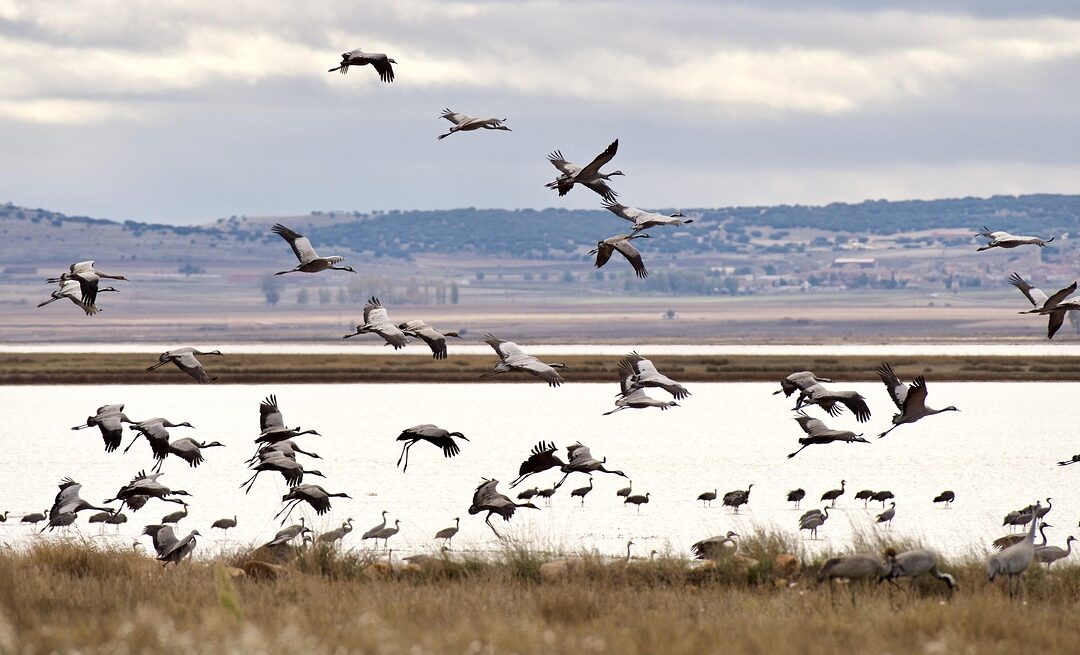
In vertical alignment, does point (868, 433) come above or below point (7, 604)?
below

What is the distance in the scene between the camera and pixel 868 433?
41094mm

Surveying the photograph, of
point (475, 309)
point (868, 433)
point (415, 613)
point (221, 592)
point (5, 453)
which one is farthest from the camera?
point (475, 309)

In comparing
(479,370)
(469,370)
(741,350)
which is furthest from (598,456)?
(741,350)

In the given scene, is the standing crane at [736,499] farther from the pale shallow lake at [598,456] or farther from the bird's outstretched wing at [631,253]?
the bird's outstretched wing at [631,253]

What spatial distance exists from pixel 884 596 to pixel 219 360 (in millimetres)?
70099

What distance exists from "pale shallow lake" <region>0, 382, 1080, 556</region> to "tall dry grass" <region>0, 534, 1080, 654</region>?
3.11 metres

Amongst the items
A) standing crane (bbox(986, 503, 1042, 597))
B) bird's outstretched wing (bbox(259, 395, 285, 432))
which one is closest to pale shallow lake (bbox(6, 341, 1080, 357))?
bird's outstretched wing (bbox(259, 395, 285, 432))

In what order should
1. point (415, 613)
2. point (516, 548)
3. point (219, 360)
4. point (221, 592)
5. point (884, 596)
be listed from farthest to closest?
1. point (219, 360)
2. point (516, 548)
3. point (884, 596)
4. point (415, 613)
5. point (221, 592)

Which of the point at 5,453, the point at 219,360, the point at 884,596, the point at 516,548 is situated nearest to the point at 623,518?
the point at 516,548

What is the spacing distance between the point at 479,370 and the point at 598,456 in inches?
1325

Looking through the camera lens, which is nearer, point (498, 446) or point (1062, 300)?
point (1062, 300)

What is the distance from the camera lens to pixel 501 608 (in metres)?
12.6

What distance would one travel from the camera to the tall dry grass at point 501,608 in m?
10.6

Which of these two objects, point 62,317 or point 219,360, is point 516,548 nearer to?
point 219,360
